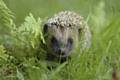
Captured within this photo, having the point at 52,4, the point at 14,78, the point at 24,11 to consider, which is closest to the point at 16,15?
the point at 24,11

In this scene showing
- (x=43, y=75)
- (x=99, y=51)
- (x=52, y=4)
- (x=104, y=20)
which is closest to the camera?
(x=43, y=75)

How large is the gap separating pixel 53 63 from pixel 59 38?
110cm

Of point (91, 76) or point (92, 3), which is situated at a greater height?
point (92, 3)

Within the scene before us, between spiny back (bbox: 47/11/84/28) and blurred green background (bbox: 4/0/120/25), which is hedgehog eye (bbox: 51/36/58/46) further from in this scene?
blurred green background (bbox: 4/0/120/25)

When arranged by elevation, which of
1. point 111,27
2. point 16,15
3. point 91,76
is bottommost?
point 91,76

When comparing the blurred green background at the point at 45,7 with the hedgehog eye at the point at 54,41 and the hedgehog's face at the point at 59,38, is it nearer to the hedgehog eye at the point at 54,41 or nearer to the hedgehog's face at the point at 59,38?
the hedgehog's face at the point at 59,38

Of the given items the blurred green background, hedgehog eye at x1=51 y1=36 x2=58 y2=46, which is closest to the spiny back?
hedgehog eye at x1=51 y1=36 x2=58 y2=46

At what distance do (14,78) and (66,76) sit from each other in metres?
0.64

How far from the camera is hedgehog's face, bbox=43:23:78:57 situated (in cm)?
754

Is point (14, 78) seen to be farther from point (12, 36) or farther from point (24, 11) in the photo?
point (24, 11)

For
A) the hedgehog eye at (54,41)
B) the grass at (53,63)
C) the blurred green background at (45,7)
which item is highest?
the blurred green background at (45,7)

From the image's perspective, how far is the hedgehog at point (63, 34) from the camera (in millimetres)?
7484

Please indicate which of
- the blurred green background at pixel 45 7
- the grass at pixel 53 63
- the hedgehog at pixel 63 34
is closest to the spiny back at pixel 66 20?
the hedgehog at pixel 63 34

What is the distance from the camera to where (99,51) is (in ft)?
20.8
